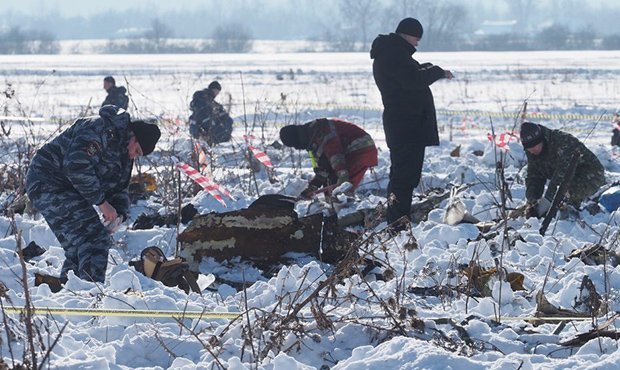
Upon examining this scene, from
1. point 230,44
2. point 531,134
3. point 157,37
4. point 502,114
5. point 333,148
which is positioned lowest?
point 230,44

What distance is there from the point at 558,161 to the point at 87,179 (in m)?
3.80

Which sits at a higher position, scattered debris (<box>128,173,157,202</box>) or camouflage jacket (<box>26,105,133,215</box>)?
camouflage jacket (<box>26,105,133,215</box>)

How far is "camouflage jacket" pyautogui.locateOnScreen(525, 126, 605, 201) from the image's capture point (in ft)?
26.4

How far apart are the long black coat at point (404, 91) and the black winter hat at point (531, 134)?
2.35 feet

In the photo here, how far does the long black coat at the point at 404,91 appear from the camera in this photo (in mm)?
8219

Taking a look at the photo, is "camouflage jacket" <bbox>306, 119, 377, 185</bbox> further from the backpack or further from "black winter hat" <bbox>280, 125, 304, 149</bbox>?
the backpack

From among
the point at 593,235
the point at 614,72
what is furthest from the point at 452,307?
the point at 614,72

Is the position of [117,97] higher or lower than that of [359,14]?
higher

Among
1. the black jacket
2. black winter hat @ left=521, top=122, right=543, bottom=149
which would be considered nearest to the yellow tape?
black winter hat @ left=521, top=122, right=543, bottom=149

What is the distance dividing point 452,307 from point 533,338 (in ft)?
2.79

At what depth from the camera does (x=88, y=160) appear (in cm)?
604

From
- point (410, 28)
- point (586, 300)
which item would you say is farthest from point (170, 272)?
point (410, 28)

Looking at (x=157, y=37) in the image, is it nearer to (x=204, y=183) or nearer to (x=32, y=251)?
(x=204, y=183)

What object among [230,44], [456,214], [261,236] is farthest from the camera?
[230,44]
